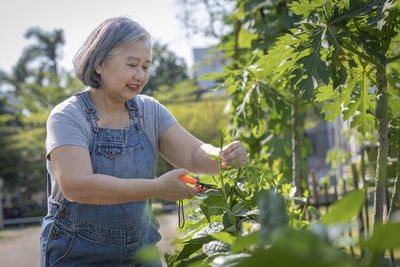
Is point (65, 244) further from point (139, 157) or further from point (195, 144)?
point (195, 144)

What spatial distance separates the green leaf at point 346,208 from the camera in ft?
1.65

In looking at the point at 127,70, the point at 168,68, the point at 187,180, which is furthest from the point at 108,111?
the point at 168,68

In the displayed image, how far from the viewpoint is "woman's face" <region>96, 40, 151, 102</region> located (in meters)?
2.02

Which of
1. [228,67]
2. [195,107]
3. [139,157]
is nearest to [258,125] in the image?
[228,67]

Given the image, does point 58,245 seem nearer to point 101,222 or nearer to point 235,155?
point 101,222

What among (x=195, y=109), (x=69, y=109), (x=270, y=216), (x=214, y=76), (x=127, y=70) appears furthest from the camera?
(x=195, y=109)

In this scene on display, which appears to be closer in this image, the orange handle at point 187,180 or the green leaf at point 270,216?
the green leaf at point 270,216

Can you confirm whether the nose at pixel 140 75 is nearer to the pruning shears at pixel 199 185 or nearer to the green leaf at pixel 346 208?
the pruning shears at pixel 199 185

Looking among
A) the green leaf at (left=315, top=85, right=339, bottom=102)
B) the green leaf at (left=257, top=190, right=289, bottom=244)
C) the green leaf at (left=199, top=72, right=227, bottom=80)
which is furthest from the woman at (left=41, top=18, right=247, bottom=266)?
the green leaf at (left=257, top=190, right=289, bottom=244)

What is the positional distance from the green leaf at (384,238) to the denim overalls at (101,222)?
1532mm

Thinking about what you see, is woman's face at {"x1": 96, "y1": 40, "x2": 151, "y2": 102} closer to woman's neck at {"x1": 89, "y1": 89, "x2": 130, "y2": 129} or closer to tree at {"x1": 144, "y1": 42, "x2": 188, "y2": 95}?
woman's neck at {"x1": 89, "y1": 89, "x2": 130, "y2": 129}

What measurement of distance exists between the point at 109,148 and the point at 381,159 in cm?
108

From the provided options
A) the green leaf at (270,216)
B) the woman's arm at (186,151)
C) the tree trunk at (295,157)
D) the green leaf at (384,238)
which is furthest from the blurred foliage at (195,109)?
the green leaf at (384,238)

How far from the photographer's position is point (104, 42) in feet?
6.70
